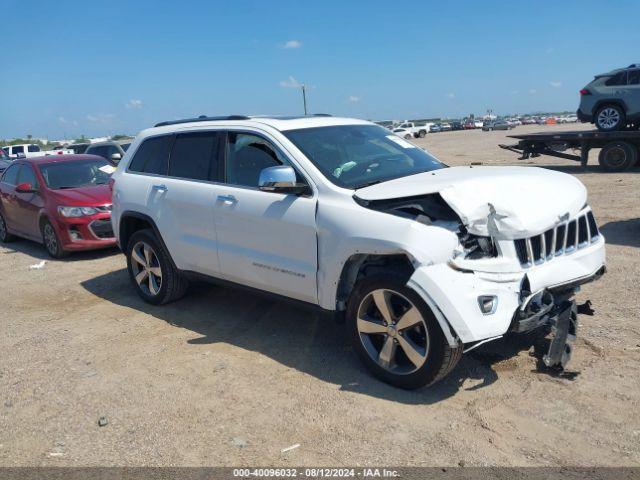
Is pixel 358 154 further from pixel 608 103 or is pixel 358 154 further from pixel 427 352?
pixel 608 103

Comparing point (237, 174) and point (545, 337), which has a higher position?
point (237, 174)

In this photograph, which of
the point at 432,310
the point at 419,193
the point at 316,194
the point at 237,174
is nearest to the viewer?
the point at 432,310

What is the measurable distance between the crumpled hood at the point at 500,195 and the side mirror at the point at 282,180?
51cm

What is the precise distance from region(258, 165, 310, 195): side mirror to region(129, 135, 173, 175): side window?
189 centimetres

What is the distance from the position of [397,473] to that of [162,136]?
168 inches

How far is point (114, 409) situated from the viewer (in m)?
3.84

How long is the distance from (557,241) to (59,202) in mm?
7508

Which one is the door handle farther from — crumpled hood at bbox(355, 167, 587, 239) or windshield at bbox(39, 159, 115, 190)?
windshield at bbox(39, 159, 115, 190)

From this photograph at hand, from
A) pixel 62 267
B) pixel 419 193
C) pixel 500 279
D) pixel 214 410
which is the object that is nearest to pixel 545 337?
pixel 500 279

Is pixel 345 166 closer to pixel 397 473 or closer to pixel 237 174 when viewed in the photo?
pixel 237 174

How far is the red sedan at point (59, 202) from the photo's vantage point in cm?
858

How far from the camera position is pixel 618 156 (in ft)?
49.8

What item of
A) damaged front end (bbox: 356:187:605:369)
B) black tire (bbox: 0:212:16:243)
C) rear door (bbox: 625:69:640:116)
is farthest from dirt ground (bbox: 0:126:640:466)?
rear door (bbox: 625:69:640:116)

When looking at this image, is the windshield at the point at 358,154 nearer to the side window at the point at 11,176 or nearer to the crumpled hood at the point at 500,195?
the crumpled hood at the point at 500,195
